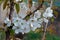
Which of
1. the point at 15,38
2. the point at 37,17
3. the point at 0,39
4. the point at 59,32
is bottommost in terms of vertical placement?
the point at 59,32

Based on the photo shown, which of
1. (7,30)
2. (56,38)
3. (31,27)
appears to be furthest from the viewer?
(56,38)

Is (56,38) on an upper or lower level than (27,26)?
lower

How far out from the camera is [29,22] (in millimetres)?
1230

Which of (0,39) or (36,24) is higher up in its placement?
(36,24)

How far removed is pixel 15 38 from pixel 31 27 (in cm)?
33

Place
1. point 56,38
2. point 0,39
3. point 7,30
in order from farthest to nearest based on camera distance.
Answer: point 56,38
point 0,39
point 7,30

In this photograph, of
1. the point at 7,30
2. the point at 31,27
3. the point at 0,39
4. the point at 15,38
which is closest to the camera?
the point at 31,27

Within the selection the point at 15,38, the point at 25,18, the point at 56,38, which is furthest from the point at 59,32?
the point at 25,18

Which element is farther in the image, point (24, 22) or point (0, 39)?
point (0, 39)

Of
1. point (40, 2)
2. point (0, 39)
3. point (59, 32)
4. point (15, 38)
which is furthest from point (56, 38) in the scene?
point (40, 2)

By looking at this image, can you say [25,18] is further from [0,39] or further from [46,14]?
[0,39]

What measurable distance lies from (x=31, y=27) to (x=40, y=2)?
0.19 metres

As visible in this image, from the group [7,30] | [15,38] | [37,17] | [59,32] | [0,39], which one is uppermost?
[37,17]

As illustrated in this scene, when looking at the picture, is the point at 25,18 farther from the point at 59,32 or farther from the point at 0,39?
the point at 59,32
